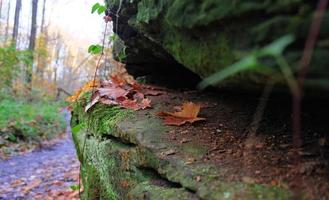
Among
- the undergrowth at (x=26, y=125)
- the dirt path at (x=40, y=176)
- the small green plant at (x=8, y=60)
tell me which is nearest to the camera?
the dirt path at (x=40, y=176)

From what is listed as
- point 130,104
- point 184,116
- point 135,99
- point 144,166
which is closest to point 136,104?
point 130,104

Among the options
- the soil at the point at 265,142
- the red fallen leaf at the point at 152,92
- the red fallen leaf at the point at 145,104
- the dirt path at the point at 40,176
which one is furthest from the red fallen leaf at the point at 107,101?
the dirt path at the point at 40,176

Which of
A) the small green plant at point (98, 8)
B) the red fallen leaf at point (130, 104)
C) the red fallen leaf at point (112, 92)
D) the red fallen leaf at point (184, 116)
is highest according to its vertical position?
the small green plant at point (98, 8)

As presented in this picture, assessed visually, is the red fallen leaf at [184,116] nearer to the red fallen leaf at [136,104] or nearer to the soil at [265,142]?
the soil at [265,142]

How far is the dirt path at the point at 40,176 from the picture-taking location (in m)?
5.55

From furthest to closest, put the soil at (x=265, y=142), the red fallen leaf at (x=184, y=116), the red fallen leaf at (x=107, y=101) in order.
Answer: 1. the red fallen leaf at (x=107, y=101)
2. the red fallen leaf at (x=184, y=116)
3. the soil at (x=265, y=142)

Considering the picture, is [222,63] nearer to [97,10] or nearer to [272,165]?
[272,165]

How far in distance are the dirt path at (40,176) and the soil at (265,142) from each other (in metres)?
2.93

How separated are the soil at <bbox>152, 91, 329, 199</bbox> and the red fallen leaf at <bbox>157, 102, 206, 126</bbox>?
5cm

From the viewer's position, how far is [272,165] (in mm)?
2055

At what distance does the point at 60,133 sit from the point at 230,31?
11.5m

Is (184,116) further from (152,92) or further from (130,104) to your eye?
(152,92)

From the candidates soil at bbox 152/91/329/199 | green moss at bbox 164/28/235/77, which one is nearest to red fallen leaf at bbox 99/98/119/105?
soil at bbox 152/91/329/199

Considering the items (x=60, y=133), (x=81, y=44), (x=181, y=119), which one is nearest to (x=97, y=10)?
(x=181, y=119)
